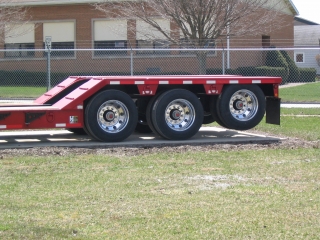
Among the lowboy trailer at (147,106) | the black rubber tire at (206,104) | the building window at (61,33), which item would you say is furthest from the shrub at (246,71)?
the black rubber tire at (206,104)

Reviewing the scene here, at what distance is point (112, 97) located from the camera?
11.9m

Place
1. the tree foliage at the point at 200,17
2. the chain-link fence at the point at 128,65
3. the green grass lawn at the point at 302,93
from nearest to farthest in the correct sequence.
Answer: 1. the green grass lawn at the point at 302,93
2. the tree foliage at the point at 200,17
3. the chain-link fence at the point at 128,65

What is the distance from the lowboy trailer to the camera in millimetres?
11703

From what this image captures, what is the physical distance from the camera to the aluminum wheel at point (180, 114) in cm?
1230

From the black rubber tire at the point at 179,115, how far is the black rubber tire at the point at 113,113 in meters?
0.44

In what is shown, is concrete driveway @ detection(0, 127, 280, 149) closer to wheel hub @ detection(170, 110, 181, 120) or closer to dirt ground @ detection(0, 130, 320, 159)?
dirt ground @ detection(0, 130, 320, 159)

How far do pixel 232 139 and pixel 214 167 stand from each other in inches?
124

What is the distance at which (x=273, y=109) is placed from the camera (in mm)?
13422

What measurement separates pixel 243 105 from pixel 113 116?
2.66 meters

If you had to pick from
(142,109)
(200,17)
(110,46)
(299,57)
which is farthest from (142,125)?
(299,57)

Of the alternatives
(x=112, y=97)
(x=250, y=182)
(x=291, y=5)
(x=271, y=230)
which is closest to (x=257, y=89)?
(x=112, y=97)

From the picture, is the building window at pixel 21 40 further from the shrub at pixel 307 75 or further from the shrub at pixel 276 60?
the shrub at pixel 307 75

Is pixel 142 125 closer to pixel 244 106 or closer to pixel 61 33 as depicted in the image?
pixel 244 106

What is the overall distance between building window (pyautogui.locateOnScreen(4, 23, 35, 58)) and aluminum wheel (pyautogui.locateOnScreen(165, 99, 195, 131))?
24623 mm
